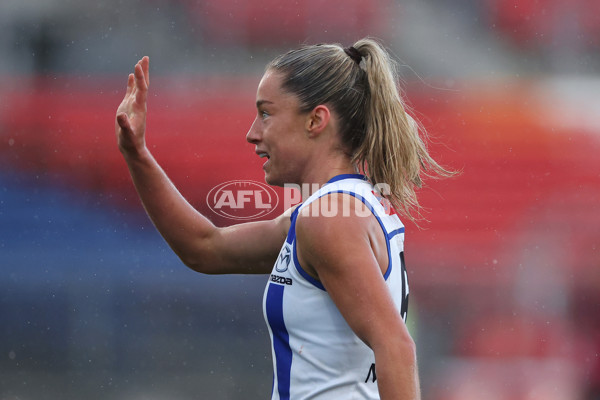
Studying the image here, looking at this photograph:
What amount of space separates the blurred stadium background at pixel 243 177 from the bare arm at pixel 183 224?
1301 mm

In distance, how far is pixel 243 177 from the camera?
3.20 metres

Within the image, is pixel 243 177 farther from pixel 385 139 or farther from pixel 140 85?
pixel 385 139

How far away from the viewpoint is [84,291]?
3367 millimetres

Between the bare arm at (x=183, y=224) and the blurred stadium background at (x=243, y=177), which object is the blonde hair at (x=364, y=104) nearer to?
the bare arm at (x=183, y=224)

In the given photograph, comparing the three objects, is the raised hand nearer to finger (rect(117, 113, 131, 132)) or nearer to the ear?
finger (rect(117, 113, 131, 132))

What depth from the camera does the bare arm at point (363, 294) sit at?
1202mm

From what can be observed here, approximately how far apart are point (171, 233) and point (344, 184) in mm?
629

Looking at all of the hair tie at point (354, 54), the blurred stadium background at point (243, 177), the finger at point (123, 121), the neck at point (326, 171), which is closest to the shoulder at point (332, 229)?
the neck at point (326, 171)

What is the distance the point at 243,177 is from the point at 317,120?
1.72 meters

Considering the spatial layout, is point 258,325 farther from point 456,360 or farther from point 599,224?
point 599,224

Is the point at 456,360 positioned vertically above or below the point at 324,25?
below

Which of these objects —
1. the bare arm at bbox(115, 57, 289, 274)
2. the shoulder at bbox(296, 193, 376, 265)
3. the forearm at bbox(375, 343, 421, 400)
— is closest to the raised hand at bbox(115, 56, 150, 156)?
the bare arm at bbox(115, 57, 289, 274)

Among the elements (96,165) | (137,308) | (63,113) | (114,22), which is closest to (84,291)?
(137,308)

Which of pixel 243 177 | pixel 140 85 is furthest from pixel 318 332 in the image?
pixel 243 177
